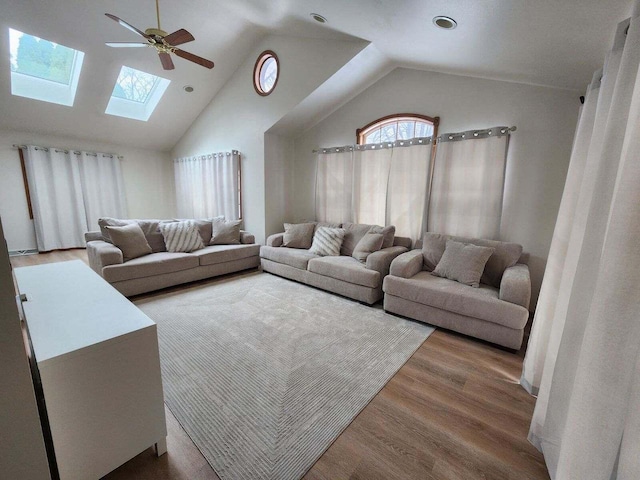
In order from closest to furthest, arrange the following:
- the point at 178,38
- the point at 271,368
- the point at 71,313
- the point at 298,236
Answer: the point at 71,313 → the point at 271,368 → the point at 178,38 → the point at 298,236

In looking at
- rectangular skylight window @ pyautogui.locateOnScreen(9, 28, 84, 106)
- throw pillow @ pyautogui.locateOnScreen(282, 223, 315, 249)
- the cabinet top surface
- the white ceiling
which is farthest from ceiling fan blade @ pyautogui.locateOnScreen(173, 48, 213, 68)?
the cabinet top surface

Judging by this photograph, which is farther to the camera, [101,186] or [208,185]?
[101,186]

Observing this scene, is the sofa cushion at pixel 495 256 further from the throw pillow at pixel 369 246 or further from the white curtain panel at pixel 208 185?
the white curtain panel at pixel 208 185

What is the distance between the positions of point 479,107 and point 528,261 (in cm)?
178

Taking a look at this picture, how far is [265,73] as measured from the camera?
14.3 ft

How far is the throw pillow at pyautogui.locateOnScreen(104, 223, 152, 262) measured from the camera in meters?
3.30

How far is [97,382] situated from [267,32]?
466cm

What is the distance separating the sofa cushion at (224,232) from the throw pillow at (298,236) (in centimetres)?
83

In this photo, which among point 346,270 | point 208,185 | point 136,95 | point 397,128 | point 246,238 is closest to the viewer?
point 346,270

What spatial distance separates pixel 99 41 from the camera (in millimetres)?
3660

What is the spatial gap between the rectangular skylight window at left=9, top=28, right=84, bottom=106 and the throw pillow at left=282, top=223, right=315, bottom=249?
3.91 meters

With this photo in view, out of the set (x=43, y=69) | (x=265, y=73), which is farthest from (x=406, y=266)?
(x=43, y=69)

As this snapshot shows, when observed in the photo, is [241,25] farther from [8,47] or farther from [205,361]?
[205,361]

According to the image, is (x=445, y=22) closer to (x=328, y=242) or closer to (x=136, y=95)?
(x=328, y=242)
